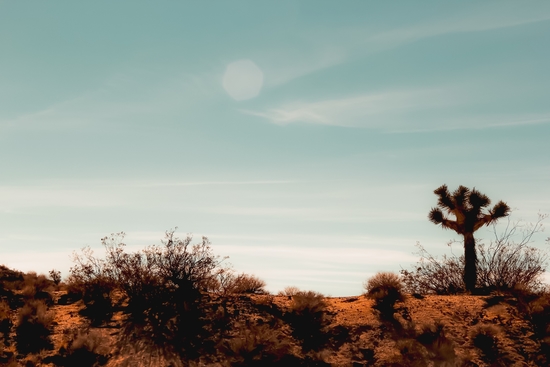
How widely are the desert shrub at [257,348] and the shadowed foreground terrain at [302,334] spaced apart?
0.10 ft

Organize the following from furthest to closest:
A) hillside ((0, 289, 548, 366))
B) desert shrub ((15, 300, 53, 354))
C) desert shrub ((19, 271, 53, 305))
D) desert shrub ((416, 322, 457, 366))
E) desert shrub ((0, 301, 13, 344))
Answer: desert shrub ((19, 271, 53, 305)), desert shrub ((0, 301, 13, 344)), desert shrub ((15, 300, 53, 354)), hillside ((0, 289, 548, 366)), desert shrub ((416, 322, 457, 366))

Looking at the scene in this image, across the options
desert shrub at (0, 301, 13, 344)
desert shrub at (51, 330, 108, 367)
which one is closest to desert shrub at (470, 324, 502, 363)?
desert shrub at (51, 330, 108, 367)

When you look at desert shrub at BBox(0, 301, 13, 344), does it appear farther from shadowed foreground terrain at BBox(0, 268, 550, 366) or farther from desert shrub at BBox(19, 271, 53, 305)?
desert shrub at BBox(19, 271, 53, 305)

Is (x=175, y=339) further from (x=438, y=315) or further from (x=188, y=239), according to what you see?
(x=438, y=315)

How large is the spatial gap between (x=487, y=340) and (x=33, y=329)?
579 inches

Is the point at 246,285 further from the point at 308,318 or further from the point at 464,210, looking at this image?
the point at 464,210

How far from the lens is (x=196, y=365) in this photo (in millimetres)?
15648

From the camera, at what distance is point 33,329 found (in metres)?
17.4

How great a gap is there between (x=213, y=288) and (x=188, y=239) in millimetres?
2169

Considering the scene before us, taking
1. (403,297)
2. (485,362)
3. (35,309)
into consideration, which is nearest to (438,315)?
(403,297)

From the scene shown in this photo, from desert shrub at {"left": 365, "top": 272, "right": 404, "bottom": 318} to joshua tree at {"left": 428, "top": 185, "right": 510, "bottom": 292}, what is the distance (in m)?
4.98

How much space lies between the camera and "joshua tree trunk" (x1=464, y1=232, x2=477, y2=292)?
896 inches

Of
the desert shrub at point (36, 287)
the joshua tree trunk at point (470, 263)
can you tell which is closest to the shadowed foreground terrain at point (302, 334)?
the desert shrub at point (36, 287)

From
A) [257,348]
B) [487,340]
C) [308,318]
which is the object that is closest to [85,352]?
[257,348]
